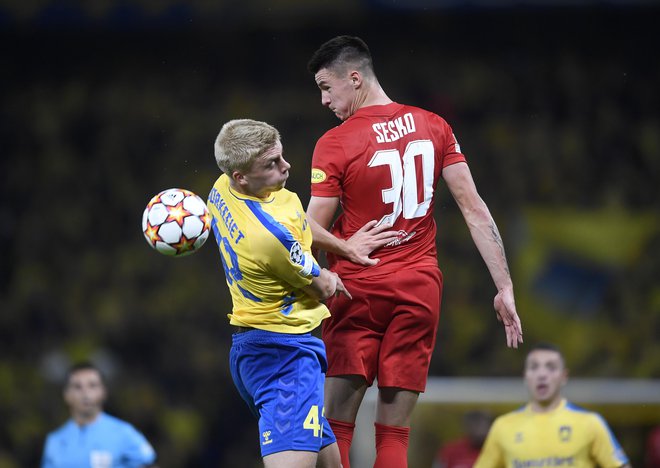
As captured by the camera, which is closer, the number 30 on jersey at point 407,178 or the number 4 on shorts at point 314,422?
the number 4 on shorts at point 314,422

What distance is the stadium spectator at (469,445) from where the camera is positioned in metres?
8.55

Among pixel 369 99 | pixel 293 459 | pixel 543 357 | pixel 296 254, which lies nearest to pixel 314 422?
pixel 293 459

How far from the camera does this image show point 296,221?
13.5 ft

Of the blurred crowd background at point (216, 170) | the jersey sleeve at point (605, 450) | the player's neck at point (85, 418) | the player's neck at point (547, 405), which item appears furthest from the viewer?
the blurred crowd background at point (216, 170)

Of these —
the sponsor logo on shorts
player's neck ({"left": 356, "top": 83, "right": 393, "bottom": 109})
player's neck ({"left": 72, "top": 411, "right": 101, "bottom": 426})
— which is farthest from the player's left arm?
player's neck ({"left": 72, "top": 411, "right": 101, "bottom": 426})

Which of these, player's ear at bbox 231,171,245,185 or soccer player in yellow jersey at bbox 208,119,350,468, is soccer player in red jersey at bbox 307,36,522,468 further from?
player's ear at bbox 231,171,245,185

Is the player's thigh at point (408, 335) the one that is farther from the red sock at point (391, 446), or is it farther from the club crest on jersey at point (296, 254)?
the club crest on jersey at point (296, 254)

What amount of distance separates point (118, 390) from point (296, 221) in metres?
7.89

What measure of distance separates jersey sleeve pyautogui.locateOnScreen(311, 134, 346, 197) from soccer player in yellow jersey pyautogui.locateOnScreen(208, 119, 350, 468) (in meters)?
0.22

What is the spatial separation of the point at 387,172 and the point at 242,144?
2.29 feet

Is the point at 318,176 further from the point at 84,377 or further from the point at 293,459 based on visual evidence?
the point at 84,377

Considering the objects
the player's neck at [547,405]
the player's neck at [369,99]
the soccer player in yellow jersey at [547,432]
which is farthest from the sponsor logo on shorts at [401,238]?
the player's neck at [547,405]

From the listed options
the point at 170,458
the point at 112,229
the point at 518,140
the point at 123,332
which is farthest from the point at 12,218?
the point at 518,140

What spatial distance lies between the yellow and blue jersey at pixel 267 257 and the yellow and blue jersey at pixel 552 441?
336 centimetres
